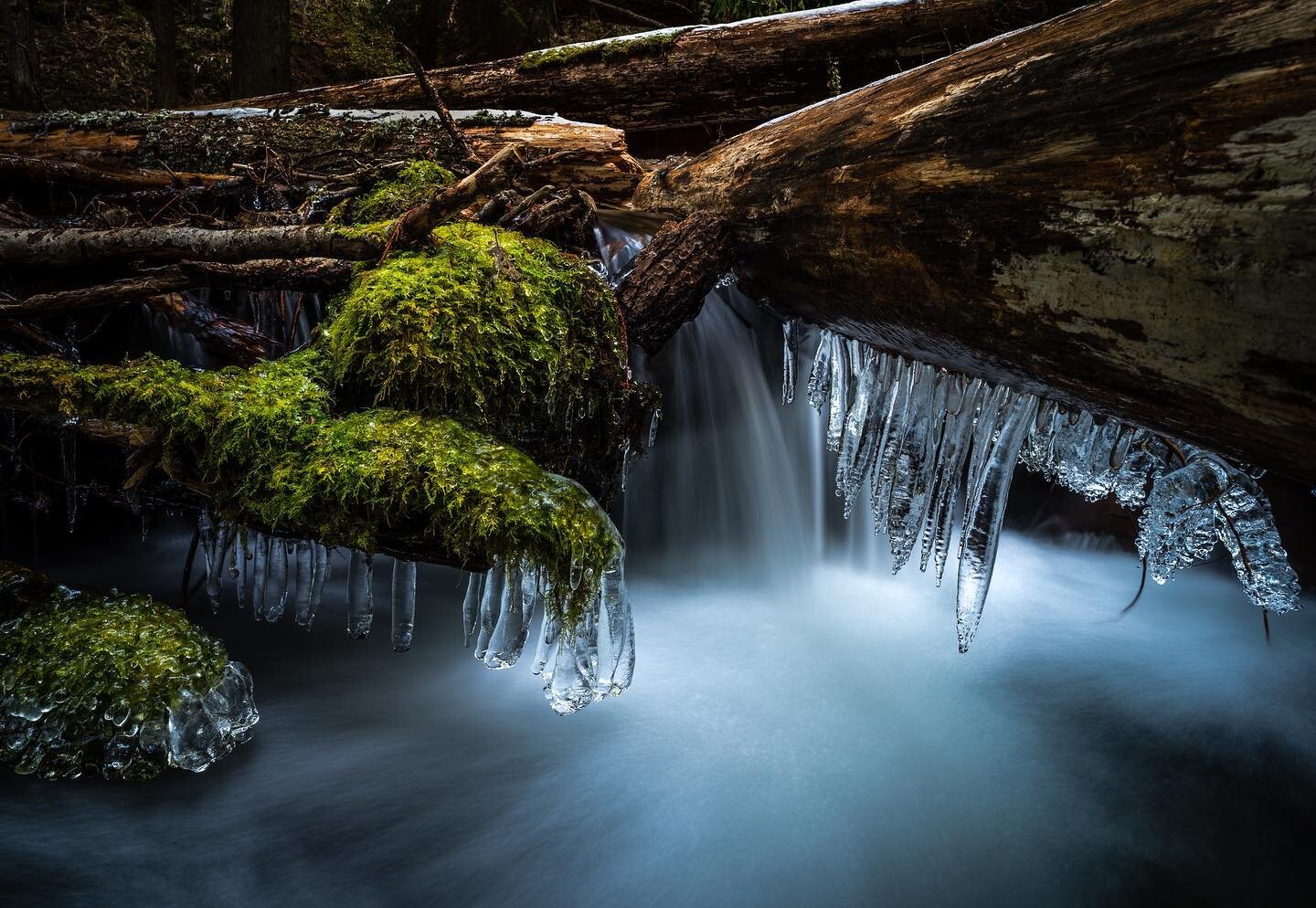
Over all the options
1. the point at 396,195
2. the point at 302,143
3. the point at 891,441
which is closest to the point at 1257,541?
the point at 891,441

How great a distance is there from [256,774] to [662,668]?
73.6 inches

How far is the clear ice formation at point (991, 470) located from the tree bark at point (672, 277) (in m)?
0.73

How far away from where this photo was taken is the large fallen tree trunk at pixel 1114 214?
1.48 metres

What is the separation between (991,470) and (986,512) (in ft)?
0.54

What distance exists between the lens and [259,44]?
728 cm

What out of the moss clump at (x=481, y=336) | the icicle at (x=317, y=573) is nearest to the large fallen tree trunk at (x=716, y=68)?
the moss clump at (x=481, y=336)

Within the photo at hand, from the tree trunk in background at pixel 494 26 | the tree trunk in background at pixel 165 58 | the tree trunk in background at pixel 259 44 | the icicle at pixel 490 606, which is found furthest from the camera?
the tree trunk in background at pixel 494 26

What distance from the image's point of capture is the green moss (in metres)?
5.70

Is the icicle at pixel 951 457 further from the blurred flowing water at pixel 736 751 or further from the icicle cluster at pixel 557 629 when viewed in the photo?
the icicle cluster at pixel 557 629

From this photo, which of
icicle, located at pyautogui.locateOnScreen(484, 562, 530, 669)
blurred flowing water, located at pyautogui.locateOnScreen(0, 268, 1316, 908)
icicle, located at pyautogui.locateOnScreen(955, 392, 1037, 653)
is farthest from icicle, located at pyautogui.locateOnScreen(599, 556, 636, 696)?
icicle, located at pyautogui.locateOnScreen(955, 392, 1037, 653)

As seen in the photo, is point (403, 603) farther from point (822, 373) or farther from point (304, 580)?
point (822, 373)

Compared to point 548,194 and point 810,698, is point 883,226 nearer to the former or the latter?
point 548,194

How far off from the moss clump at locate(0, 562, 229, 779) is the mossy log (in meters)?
2.86

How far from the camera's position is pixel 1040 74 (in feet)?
6.48
